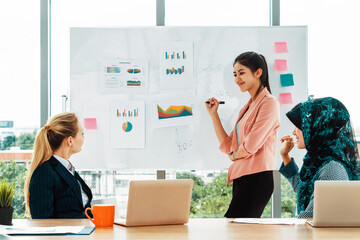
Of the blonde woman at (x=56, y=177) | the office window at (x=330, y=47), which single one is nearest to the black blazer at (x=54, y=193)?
the blonde woman at (x=56, y=177)

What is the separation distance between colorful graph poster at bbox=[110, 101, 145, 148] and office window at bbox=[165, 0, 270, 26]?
79 cm

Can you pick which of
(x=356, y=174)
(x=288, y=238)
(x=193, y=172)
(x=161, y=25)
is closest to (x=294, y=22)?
(x=161, y=25)

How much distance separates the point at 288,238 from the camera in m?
1.48

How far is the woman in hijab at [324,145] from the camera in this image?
213 centimetres

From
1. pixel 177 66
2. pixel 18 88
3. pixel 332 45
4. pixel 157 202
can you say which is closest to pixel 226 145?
pixel 177 66

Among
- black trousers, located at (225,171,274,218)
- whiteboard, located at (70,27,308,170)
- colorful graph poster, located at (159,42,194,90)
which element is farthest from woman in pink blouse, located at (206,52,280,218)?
colorful graph poster, located at (159,42,194,90)

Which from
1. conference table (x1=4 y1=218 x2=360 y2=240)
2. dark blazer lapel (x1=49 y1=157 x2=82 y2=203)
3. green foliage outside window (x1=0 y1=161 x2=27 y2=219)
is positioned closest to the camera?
conference table (x1=4 y1=218 x2=360 y2=240)

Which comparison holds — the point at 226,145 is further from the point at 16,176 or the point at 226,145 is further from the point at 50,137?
the point at 16,176

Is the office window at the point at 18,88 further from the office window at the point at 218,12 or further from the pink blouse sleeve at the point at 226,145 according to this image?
the pink blouse sleeve at the point at 226,145

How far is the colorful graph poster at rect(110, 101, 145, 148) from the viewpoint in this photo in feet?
11.2

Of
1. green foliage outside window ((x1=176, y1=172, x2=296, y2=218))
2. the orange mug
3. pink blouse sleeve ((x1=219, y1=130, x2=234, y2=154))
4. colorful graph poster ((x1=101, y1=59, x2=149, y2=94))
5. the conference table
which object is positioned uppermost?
colorful graph poster ((x1=101, y1=59, x2=149, y2=94))

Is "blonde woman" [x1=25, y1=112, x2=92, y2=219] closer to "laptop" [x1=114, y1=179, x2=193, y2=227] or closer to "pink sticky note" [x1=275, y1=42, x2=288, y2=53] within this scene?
"laptop" [x1=114, y1=179, x2=193, y2=227]

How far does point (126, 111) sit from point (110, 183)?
59 cm

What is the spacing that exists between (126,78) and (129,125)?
0.37 metres
